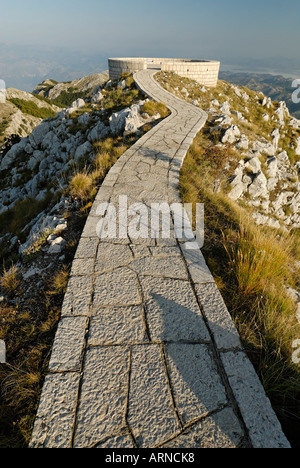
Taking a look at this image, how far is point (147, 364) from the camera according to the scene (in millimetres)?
1992

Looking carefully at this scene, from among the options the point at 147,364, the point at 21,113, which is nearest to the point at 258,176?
the point at 147,364

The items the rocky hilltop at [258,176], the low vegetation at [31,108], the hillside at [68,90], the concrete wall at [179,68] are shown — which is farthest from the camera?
the hillside at [68,90]

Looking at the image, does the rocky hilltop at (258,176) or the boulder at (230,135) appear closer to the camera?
the rocky hilltop at (258,176)

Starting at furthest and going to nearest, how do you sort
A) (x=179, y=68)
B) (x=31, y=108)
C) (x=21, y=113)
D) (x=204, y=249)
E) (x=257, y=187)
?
(x=31, y=108) < (x=21, y=113) < (x=179, y=68) < (x=257, y=187) < (x=204, y=249)

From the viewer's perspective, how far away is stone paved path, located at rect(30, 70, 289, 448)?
5.34ft

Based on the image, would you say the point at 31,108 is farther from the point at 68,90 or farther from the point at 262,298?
the point at 262,298

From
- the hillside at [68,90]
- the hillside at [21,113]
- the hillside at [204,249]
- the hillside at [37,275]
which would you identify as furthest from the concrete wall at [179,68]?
the hillside at [68,90]

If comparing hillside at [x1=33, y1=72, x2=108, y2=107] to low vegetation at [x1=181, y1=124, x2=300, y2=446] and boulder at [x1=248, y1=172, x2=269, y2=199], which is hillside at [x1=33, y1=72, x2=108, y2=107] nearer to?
boulder at [x1=248, y1=172, x2=269, y2=199]

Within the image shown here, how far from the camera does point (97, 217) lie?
12.8ft

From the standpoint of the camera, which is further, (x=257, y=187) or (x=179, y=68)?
(x=179, y=68)

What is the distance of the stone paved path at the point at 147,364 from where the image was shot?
1.63 m

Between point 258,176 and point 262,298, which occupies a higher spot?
point 262,298

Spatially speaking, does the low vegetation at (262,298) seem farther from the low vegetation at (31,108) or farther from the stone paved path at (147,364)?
the low vegetation at (31,108)

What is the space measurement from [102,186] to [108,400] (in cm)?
386
